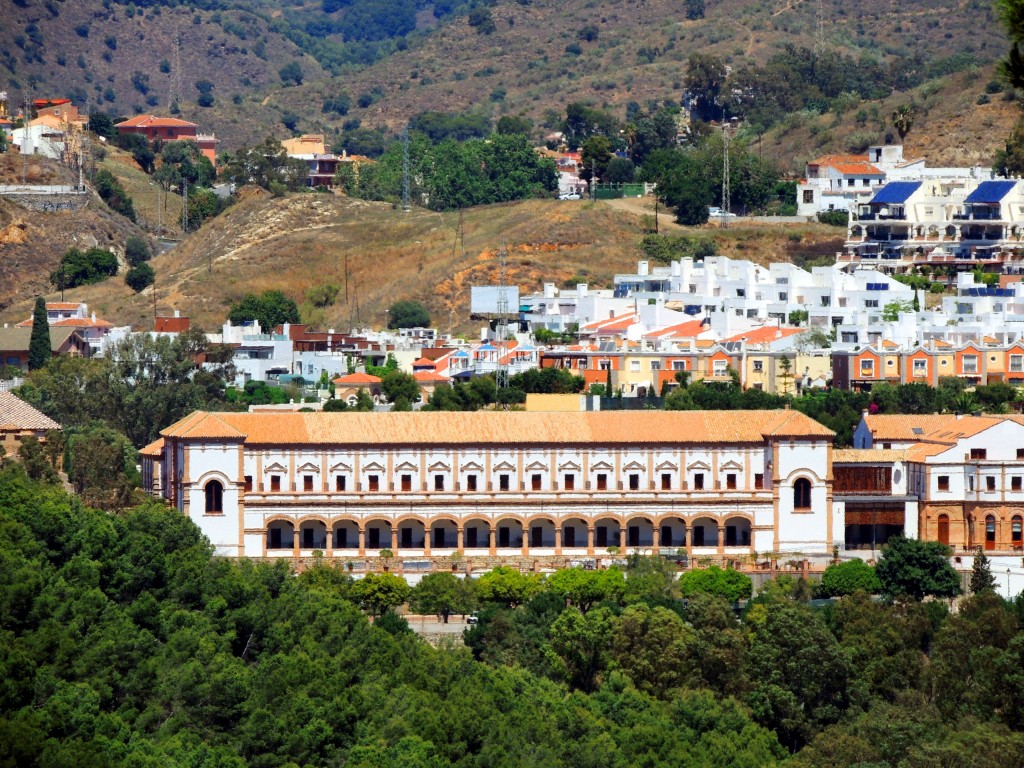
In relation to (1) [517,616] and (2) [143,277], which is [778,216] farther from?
(1) [517,616]

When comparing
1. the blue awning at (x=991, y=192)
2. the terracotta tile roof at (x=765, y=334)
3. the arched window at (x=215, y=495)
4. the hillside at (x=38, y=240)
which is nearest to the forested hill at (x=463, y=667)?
the arched window at (x=215, y=495)

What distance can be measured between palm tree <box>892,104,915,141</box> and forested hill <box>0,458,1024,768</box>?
98474mm

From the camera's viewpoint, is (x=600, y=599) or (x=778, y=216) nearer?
(x=600, y=599)

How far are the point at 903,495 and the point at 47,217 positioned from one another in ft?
337

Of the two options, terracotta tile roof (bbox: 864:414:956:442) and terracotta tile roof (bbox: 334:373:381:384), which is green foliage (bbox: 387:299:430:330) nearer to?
terracotta tile roof (bbox: 334:373:381:384)

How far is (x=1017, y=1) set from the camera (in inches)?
1537

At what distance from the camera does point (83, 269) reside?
184m

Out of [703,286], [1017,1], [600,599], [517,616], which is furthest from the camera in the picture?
[703,286]

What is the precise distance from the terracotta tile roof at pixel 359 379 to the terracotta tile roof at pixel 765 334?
1821 cm

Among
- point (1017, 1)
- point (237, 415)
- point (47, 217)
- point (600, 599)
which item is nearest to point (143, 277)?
point (47, 217)

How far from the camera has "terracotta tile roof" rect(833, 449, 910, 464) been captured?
10706 cm

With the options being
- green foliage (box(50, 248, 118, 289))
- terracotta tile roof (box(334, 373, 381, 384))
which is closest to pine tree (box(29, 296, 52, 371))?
terracotta tile roof (box(334, 373, 381, 384))

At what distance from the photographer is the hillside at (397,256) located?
169625mm

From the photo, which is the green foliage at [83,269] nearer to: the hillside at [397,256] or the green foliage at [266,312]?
the hillside at [397,256]
